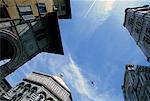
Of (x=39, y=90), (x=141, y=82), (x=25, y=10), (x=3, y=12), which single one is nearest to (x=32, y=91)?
(x=39, y=90)

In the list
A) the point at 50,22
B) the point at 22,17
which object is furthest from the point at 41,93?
the point at 22,17

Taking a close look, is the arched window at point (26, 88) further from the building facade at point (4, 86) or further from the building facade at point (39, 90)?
the building facade at point (4, 86)

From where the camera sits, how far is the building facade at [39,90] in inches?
2402

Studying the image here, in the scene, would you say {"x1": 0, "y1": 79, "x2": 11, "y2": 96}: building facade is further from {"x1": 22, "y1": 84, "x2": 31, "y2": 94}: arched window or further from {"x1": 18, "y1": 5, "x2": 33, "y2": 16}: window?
{"x1": 18, "y1": 5, "x2": 33, "y2": 16}: window

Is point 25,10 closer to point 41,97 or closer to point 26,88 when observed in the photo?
point 41,97

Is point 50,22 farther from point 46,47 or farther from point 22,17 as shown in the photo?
point 22,17

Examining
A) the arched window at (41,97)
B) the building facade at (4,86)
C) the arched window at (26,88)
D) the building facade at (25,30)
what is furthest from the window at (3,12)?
the building facade at (4,86)

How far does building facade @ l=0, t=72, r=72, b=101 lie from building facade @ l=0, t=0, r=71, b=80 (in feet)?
131

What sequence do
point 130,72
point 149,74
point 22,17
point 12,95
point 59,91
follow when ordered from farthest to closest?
point 59,91 < point 12,95 < point 130,72 < point 149,74 < point 22,17

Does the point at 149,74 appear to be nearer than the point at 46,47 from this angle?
No

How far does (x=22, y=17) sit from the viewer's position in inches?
709

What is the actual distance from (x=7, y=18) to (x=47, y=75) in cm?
6145

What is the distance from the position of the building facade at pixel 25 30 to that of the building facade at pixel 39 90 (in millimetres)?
39967

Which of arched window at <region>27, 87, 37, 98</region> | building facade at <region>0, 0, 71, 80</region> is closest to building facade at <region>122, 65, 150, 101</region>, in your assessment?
building facade at <region>0, 0, 71, 80</region>
